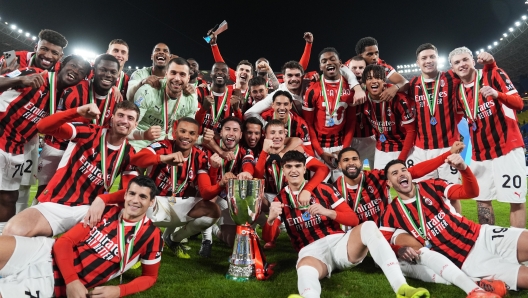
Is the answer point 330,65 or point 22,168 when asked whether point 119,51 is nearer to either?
point 22,168

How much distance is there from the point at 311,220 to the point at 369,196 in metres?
0.71

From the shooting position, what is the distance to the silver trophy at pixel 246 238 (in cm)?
331

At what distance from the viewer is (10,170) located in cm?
371

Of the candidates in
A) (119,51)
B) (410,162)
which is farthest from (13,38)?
(410,162)

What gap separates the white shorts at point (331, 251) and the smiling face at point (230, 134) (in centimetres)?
150

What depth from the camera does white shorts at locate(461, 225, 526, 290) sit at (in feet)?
9.59

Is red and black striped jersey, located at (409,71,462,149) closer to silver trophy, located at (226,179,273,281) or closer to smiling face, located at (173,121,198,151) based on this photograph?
silver trophy, located at (226,179,273,281)

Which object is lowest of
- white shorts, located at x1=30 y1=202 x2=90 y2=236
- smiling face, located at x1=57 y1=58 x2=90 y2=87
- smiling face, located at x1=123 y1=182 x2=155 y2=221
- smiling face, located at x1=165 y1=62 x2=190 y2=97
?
white shorts, located at x1=30 y1=202 x2=90 y2=236

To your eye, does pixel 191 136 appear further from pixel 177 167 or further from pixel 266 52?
pixel 266 52

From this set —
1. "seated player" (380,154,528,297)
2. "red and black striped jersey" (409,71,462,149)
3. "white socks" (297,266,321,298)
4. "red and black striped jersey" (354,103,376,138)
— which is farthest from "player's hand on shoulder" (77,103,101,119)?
"red and black striped jersey" (409,71,462,149)

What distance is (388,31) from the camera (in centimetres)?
3672

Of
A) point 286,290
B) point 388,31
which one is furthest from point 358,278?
point 388,31

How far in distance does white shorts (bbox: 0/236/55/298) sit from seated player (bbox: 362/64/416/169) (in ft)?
11.4

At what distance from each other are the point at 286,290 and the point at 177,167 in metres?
1.64
